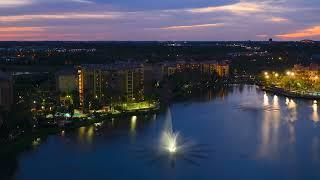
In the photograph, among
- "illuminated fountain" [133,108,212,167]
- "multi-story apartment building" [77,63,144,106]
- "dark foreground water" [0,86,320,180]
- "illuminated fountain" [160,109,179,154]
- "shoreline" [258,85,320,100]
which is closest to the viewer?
"dark foreground water" [0,86,320,180]

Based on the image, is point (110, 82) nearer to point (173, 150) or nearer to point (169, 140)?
point (169, 140)

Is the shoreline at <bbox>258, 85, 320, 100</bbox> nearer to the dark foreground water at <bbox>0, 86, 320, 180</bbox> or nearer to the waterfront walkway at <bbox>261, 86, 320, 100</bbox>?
the waterfront walkway at <bbox>261, 86, 320, 100</bbox>

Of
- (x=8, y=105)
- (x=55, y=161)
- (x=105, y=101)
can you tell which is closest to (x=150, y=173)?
(x=55, y=161)

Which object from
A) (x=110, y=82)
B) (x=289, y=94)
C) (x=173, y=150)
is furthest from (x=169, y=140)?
(x=289, y=94)

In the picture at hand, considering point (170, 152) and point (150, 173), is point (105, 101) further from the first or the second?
point (150, 173)

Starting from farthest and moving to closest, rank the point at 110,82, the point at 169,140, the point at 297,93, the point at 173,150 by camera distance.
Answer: the point at 297,93 < the point at 110,82 < the point at 169,140 < the point at 173,150

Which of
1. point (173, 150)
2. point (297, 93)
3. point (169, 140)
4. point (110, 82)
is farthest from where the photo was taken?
point (297, 93)

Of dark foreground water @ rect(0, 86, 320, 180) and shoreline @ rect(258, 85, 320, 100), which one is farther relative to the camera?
shoreline @ rect(258, 85, 320, 100)

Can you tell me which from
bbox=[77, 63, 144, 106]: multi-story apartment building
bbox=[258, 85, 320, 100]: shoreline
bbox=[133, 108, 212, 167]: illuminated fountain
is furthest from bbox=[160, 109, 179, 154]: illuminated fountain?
bbox=[258, 85, 320, 100]: shoreline
